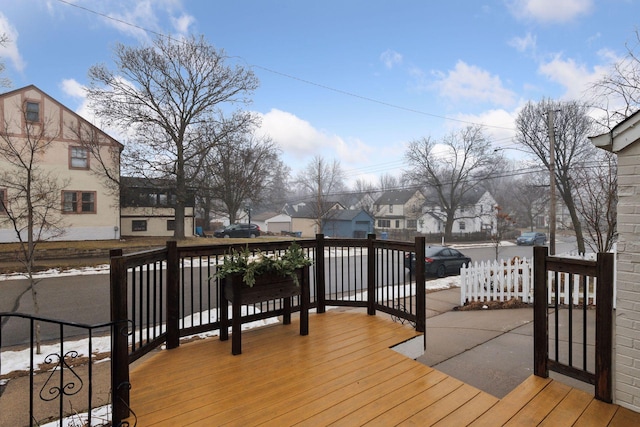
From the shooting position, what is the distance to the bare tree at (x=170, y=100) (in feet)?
53.9

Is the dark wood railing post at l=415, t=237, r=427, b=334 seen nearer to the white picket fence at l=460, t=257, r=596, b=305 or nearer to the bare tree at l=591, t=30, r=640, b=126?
the white picket fence at l=460, t=257, r=596, b=305

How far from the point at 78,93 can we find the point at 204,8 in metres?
10.7

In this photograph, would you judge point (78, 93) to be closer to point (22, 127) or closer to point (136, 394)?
point (22, 127)

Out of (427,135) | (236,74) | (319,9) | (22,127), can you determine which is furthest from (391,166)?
(22,127)

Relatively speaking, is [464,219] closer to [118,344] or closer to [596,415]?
[596,415]

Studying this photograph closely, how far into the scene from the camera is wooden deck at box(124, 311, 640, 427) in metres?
2.03

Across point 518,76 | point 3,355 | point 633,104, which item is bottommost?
point 3,355

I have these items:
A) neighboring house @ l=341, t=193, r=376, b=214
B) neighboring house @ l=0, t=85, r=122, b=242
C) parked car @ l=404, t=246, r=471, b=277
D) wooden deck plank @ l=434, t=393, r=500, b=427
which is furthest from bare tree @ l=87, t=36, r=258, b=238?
neighboring house @ l=341, t=193, r=376, b=214

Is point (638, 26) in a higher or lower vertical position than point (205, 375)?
higher

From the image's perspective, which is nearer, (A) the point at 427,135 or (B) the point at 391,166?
(A) the point at 427,135

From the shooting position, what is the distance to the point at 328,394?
2332 mm

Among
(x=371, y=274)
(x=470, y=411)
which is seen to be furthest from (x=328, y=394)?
(x=371, y=274)

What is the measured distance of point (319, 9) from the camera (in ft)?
32.6

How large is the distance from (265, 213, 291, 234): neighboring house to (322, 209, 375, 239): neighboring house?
966cm
